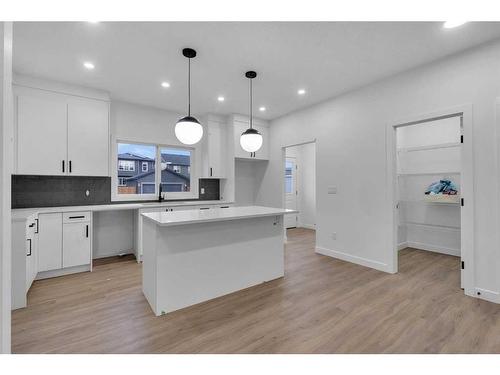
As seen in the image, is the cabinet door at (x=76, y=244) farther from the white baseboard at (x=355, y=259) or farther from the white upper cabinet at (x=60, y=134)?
the white baseboard at (x=355, y=259)

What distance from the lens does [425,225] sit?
463cm

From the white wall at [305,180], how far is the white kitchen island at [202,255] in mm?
4074

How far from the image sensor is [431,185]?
178 inches

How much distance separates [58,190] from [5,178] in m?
3.21

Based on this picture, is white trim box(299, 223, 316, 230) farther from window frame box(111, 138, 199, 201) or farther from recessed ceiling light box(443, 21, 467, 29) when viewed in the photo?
recessed ceiling light box(443, 21, 467, 29)

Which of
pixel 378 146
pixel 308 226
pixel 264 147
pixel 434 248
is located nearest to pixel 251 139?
pixel 378 146

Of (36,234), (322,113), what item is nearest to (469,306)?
(322,113)

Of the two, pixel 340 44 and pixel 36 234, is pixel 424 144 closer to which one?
pixel 340 44

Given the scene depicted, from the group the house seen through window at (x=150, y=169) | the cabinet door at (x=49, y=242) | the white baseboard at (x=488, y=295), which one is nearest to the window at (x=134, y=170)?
the house seen through window at (x=150, y=169)

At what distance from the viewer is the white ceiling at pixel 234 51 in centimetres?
236

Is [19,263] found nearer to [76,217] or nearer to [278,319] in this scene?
[76,217]

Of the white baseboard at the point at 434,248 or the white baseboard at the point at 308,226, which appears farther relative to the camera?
the white baseboard at the point at 308,226

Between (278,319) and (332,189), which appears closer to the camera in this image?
(278,319)

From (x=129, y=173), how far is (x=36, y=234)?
1.81 meters
